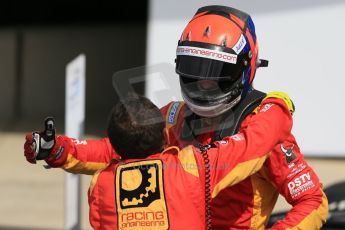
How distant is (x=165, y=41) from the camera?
9.16 m

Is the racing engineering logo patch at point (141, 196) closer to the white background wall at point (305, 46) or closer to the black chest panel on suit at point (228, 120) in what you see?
the black chest panel on suit at point (228, 120)

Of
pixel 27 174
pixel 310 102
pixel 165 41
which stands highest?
pixel 165 41

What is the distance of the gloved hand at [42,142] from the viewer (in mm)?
3650

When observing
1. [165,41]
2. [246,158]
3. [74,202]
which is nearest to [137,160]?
[246,158]

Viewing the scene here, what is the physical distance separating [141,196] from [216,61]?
0.59 m

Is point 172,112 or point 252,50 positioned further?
point 172,112

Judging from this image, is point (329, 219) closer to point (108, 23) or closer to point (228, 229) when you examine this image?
point (228, 229)

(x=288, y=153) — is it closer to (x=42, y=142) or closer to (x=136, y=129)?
(x=136, y=129)

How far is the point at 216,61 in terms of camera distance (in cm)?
351

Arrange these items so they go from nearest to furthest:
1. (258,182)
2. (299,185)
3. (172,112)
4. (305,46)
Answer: (299,185), (258,182), (172,112), (305,46)

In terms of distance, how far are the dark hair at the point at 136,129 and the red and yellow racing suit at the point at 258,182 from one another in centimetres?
18

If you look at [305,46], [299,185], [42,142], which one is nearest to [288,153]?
[299,185]

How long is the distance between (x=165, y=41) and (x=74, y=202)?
3412 mm

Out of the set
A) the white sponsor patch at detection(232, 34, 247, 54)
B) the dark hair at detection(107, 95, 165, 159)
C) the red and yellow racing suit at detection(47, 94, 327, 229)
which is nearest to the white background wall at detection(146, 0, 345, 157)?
the red and yellow racing suit at detection(47, 94, 327, 229)
